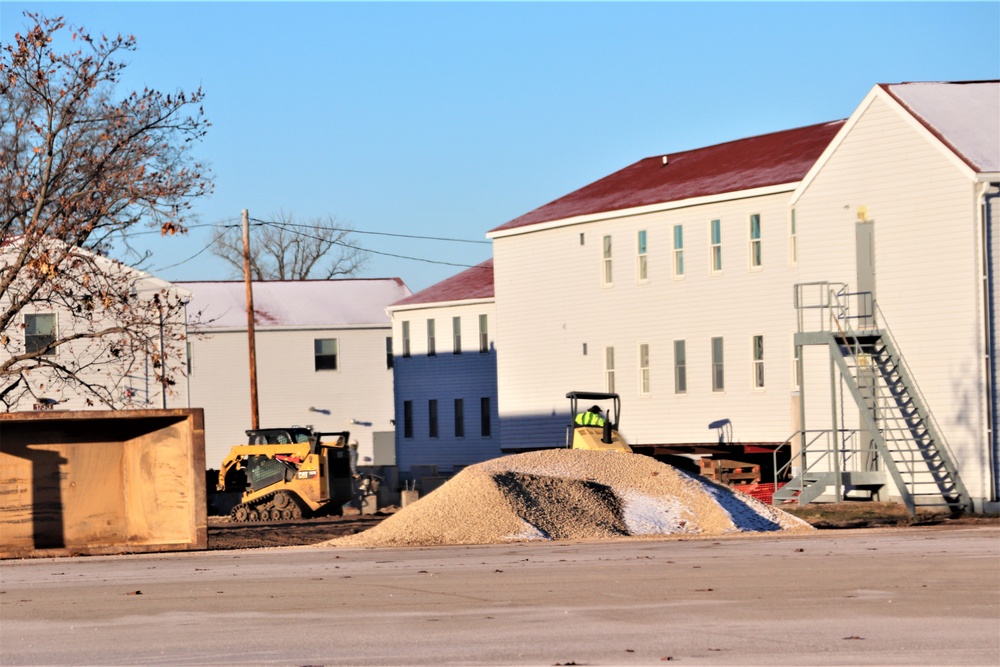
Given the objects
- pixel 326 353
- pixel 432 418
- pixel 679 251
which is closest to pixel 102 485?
pixel 679 251

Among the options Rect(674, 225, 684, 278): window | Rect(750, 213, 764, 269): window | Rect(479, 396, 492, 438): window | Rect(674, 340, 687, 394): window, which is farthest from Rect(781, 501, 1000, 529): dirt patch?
Rect(479, 396, 492, 438): window

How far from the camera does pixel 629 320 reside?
48.4 m

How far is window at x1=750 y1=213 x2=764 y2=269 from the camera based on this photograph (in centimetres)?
4416

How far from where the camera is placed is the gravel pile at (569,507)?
27.9 m

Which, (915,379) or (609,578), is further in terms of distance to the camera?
(915,379)

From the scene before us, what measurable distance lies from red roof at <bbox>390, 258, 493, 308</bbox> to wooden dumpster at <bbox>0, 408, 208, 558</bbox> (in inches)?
1493

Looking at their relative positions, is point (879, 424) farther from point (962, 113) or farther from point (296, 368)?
point (296, 368)

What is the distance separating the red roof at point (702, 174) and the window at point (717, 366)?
431 cm

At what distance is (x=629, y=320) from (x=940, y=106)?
13564 mm

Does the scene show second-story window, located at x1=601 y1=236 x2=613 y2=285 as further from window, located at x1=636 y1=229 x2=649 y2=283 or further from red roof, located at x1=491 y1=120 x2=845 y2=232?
window, located at x1=636 y1=229 x2=649 y2=283

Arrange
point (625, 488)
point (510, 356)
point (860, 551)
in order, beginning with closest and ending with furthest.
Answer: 1. point (860, 551)
2. point (625, 488)
3. point (510, 356)

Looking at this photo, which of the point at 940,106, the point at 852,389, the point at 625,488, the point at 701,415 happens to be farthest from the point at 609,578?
the point at 701,415

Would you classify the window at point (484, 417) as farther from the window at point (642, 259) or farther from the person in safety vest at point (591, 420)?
the person in safety vest at point (591, 420)

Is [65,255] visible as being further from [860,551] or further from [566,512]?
[860,551]
